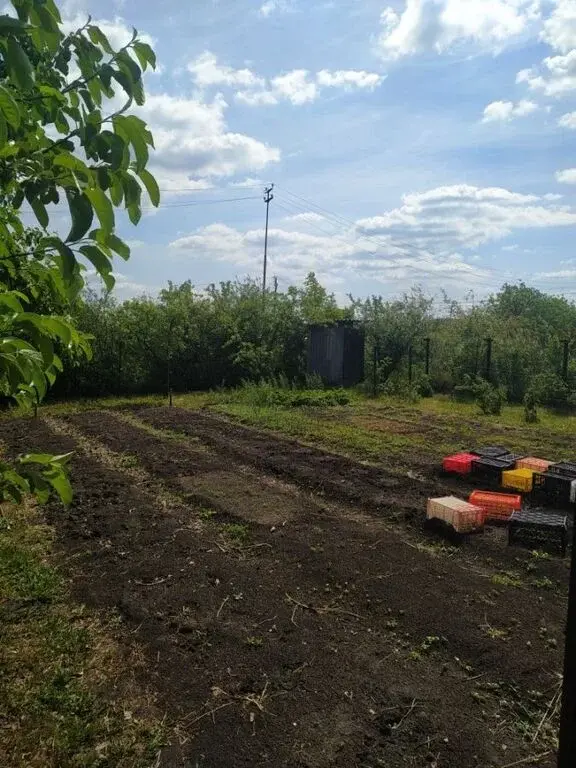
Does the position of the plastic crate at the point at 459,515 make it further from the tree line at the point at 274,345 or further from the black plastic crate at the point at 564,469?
the tree line at the point at 274,345

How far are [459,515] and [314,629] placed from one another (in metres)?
1.95

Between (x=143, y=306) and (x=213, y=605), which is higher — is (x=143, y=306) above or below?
above

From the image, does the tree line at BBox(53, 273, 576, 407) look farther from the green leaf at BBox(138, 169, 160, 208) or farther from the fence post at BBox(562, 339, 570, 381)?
the green leaf at BBox(138, 169, 160, 208)

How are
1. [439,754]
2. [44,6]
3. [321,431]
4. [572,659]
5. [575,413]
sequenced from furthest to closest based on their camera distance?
1. [575,413]
2. [321,431]
3. [439,754]
4. [572,659]
5. [44,6]

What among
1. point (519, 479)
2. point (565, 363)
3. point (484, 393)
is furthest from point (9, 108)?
point (565, 363)

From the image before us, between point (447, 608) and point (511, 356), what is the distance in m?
11.3

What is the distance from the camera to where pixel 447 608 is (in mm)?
3420

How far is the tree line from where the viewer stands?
45.1ft

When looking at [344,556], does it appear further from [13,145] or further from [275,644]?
[13,145]

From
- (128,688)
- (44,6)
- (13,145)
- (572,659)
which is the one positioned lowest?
(128,688)

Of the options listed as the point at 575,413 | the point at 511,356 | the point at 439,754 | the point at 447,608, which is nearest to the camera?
the point at 439,754

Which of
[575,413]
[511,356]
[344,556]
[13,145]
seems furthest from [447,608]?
[511,356]

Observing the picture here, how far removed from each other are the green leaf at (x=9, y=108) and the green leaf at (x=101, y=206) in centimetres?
15

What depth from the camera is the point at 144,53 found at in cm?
117
